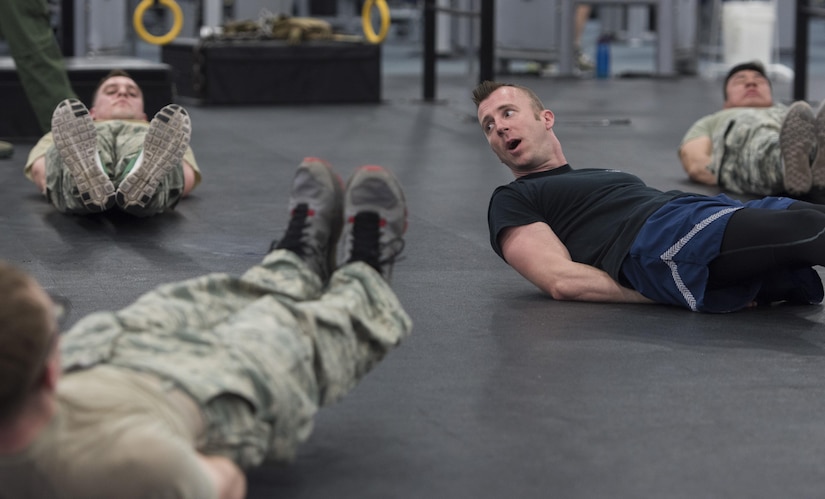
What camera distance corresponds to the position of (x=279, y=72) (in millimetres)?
8719

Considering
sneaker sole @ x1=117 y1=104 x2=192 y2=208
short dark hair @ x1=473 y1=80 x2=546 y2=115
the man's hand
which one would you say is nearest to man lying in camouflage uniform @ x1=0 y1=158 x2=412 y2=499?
short dark hair @ x1=473 y1=80 x2=546 y2=115

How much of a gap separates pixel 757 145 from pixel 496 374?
239cm

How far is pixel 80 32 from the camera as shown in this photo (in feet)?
30.8

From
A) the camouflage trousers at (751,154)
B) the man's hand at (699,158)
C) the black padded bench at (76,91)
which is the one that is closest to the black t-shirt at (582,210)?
the camouflage trousers at (751,154)

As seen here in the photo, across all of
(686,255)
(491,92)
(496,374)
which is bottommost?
(496,374)

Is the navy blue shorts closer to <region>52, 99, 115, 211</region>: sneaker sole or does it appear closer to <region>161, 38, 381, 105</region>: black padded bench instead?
<region>52, 99, 115, 211</region>: sneaker sole

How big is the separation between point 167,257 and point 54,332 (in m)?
2.22

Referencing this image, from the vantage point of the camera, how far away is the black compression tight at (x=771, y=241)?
9.47 feet

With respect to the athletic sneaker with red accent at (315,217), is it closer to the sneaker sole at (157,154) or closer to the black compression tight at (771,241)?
the black compression tight at (771,241)

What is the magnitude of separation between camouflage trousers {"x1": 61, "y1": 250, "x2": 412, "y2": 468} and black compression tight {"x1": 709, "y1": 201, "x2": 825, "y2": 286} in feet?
3.55

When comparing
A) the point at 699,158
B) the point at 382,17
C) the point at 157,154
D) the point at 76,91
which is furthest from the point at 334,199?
the point at 382,17

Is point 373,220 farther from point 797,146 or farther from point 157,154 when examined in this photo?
point 797,146

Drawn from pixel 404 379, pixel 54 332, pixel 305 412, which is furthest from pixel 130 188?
pixel 54 332

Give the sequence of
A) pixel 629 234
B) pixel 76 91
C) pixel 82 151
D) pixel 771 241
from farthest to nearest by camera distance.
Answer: pixel 76 91
pixel 82 151
pixel 629 234
pixel 771 241
